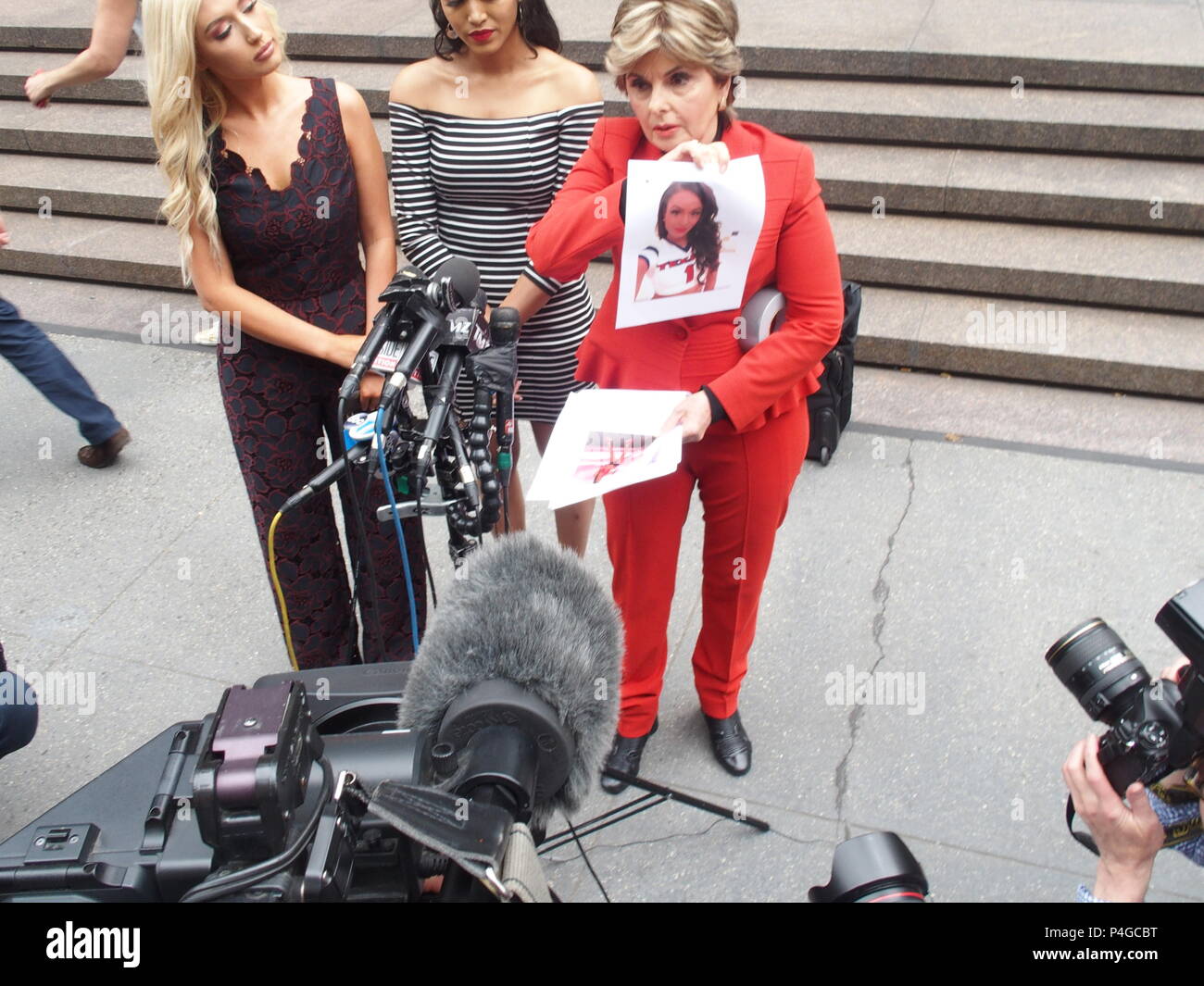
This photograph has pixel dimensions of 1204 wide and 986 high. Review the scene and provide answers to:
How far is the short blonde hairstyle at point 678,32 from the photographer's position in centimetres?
212

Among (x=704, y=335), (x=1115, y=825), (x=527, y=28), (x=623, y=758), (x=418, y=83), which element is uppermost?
(x=527, y=28)

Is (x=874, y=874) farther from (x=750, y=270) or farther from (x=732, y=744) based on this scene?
(x=732, y=744)

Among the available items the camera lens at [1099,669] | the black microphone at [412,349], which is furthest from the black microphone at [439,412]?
the camera lens at [1099,669]

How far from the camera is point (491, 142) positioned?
2.89m

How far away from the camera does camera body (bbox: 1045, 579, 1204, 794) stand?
1.53m

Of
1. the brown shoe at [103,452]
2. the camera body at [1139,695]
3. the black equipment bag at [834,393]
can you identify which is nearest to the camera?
the camera body at [1139,695]

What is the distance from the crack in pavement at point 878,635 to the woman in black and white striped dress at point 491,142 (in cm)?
153

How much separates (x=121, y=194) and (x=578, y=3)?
315 cm

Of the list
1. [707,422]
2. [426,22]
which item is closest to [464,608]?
[707,422]

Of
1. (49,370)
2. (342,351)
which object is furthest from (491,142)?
(49,370)

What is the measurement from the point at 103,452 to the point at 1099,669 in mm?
4144

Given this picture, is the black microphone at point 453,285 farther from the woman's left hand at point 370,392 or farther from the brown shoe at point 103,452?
the brown shoe at point 103,452

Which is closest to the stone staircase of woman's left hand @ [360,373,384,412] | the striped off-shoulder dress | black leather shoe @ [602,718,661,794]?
the striped off-shoulder dress

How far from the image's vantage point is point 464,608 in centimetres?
131
